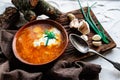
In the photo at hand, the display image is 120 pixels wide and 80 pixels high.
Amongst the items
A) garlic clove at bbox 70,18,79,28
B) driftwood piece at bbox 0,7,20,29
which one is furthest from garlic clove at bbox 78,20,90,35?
driftwood piece at bbox 0,7,20,29

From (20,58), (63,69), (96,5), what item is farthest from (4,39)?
(96,5)

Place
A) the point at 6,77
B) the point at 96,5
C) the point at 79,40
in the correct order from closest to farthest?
the point at 6,77
the point at 79,40
the point at 96,5

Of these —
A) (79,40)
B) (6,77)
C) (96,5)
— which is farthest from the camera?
(96,5)

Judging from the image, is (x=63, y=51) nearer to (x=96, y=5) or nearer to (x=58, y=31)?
(x=58, y=31)

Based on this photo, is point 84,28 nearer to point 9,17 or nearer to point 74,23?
point 74,23

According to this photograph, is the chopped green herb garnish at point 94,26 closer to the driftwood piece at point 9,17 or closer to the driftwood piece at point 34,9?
the driftwood piece at point 34,9

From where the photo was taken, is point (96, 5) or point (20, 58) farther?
point (96, 5)

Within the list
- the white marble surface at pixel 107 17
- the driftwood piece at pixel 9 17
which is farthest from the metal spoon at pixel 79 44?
the driftwood piece at pixel 9 17
